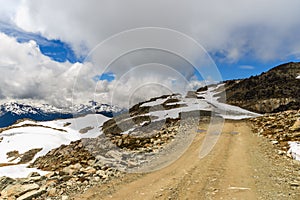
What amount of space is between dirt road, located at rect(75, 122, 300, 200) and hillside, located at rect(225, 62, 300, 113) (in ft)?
167

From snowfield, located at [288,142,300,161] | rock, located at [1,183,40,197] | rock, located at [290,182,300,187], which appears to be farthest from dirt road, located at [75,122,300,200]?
rock, located at [1,183,40,197]

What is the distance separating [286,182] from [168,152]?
32.6 ft

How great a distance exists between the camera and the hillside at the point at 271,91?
205 ft

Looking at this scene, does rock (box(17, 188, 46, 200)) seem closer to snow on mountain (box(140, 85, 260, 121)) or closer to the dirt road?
the dirt road

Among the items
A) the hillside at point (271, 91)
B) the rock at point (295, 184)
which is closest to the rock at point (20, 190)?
the rock at point (295, 184)

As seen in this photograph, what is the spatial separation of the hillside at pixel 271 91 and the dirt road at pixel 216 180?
5089 centimetres

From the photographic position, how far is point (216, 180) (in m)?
12.1

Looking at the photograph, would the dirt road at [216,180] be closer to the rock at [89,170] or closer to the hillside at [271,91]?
the rock at [89,170]

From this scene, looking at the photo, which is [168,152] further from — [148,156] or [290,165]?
[290,165]

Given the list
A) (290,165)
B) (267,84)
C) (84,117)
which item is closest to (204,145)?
(290,165)

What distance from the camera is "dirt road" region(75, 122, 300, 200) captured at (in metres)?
10.5

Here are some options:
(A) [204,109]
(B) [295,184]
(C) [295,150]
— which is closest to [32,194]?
(B) [295,184]

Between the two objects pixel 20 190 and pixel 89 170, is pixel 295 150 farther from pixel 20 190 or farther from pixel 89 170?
pixel 20 190

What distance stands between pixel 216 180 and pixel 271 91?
224 feet
